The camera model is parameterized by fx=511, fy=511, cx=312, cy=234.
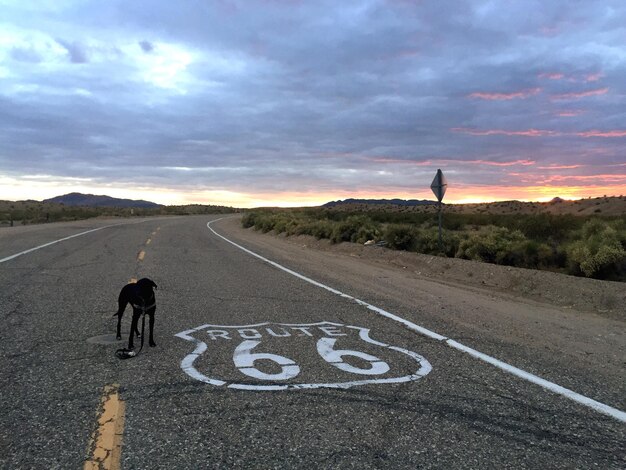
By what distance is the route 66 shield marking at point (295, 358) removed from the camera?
4.96 metres

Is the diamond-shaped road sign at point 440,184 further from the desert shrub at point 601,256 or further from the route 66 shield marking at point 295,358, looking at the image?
the route 66 shield marking at point 295,358

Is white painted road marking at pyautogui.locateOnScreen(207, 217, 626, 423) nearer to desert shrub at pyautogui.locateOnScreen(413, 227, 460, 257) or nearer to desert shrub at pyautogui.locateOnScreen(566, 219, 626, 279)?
desert shrub at pyautogui.locateOnScreen(566, 219, 626, 279)

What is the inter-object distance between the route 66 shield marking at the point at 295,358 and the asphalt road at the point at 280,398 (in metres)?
0.02

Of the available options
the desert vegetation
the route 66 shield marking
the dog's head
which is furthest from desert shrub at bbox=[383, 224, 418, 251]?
the dog's head

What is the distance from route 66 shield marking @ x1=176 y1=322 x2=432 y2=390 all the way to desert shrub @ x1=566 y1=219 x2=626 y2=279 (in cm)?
681

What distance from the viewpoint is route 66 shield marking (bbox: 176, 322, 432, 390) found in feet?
16.3

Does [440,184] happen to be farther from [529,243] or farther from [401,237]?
[529,243]

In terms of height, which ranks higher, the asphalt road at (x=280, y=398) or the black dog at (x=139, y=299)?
the black dog at (x=139, y=299)

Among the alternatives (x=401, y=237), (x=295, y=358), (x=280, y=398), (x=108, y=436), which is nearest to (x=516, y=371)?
(x=295, y=358)

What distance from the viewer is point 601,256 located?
11031mm

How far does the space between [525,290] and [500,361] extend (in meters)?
6.16

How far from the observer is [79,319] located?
7.45m

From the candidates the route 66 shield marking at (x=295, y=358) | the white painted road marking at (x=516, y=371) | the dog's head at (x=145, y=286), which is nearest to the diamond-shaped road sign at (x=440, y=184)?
the white painted road marking at (x=516, y=371)

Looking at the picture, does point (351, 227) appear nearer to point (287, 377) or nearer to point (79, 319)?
point (79, 319)
